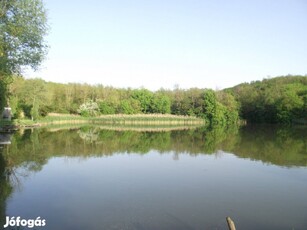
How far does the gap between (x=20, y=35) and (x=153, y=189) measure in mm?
9409

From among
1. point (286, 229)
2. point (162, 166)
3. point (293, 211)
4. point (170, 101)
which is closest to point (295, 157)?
point (162, 166)

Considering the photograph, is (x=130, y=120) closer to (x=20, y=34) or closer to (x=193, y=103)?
(x=193, y=103)

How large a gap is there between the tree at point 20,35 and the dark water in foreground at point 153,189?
511 centimetres

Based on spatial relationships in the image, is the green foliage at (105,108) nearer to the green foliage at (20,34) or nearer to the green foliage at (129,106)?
the green foliage at (129,106)

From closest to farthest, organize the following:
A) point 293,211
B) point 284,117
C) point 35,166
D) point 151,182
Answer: point 293,211 → point 151,182 → point 35,166 → point 284,117

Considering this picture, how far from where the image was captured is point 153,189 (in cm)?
1170

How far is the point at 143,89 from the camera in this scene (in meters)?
74.0

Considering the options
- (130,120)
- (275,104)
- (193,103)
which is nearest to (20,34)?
(130,120)

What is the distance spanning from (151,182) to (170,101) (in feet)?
191

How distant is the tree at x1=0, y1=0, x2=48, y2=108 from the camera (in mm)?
13453

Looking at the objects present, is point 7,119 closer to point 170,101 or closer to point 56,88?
point 56,88

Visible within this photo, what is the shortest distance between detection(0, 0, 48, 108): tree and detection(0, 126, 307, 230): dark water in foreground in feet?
16.8

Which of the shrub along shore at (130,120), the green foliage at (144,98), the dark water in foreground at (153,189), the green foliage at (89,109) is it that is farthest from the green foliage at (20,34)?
the green foliage at (144,98)

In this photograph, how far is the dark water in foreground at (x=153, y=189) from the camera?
8438mm
